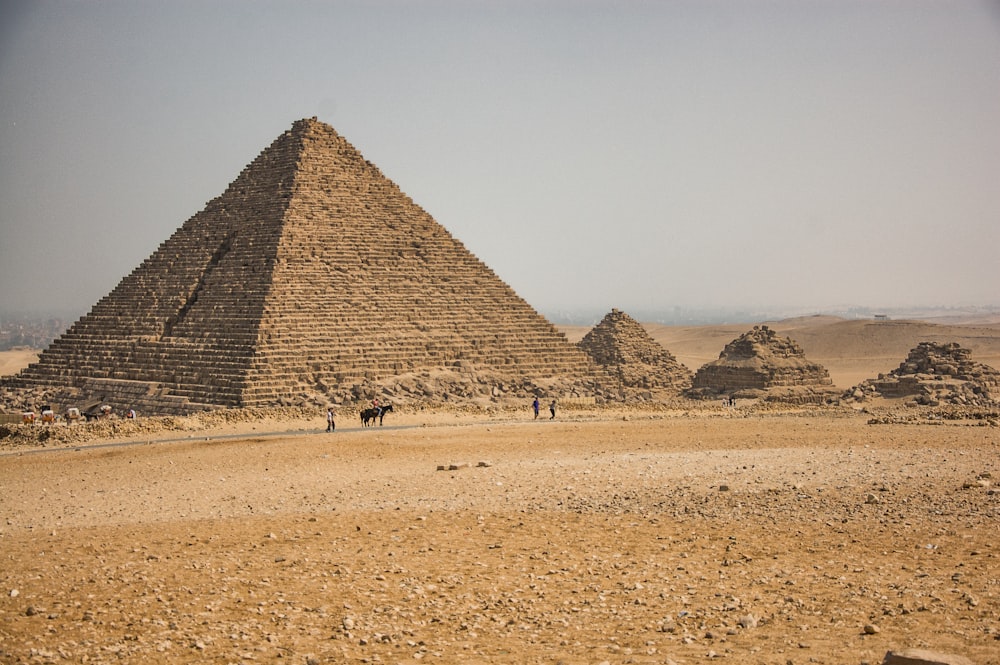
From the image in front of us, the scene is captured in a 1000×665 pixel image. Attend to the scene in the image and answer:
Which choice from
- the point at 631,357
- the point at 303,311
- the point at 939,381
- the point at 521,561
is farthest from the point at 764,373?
the point at 521,561

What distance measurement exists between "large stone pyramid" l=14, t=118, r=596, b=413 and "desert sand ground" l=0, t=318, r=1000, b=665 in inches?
566

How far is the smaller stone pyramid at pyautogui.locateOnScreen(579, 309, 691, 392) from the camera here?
134 feet

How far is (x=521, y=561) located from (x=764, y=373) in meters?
27.7

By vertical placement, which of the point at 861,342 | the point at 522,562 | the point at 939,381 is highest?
the point at 861,342

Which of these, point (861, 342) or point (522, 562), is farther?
point (861, 342)

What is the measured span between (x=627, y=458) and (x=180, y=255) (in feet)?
88.6

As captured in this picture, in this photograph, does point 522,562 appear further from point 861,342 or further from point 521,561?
point 861,342

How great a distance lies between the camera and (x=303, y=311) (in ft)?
104

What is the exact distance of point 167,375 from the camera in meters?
30.4

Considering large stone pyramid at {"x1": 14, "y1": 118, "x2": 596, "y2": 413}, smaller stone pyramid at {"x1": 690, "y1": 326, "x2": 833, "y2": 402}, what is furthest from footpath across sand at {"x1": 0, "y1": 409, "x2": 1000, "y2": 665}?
smaller stone pyramid at {"x1": 690, "y1": 326, "x2": 833, "y2": 402}

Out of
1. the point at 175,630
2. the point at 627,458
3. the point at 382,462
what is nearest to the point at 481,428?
the point at 382,462

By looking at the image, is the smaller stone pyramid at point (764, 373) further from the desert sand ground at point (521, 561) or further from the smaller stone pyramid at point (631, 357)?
the desert sand ground at point (521, 561)

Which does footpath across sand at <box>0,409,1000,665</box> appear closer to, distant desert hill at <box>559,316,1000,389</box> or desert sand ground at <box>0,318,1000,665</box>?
desert sand ground at <box>0,318,1000,665</box>

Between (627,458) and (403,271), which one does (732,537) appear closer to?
(627,458)
